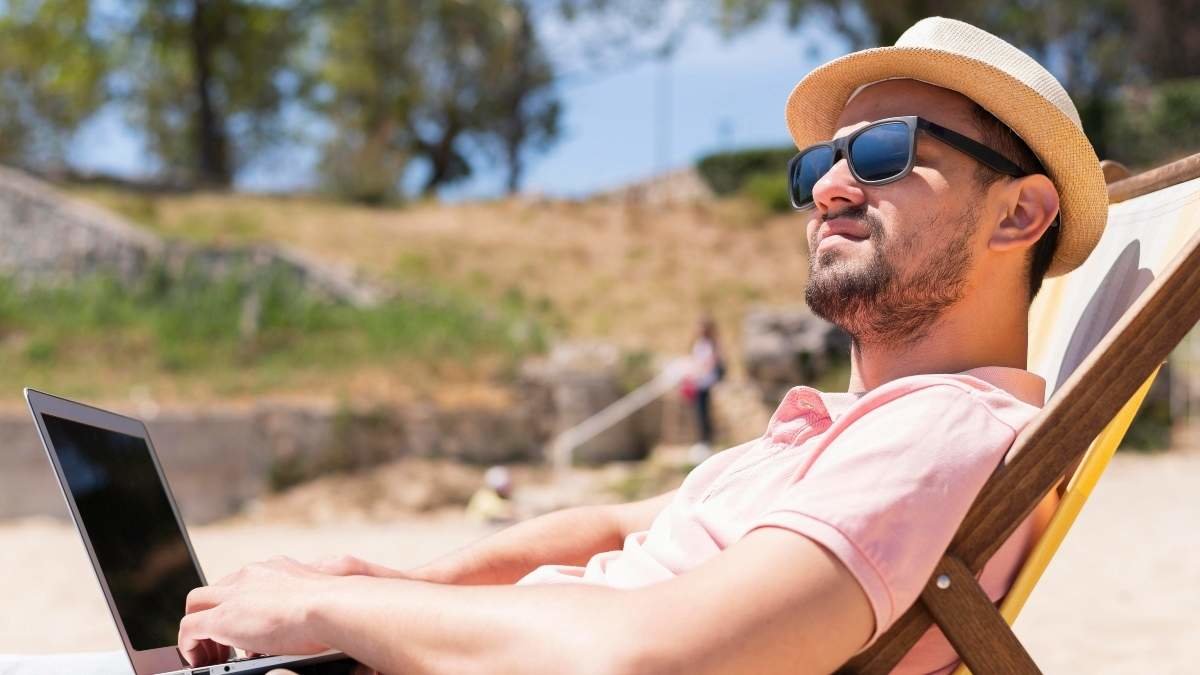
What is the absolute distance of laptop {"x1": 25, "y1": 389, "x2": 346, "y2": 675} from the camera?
5.57 feet

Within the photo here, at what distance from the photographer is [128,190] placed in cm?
1841

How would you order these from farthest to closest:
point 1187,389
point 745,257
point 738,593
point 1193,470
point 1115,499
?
point 745,257, point 1187,389, point 1193,470, point 1115,499, point 738,593

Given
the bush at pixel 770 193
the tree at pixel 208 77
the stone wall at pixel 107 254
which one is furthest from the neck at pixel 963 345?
the tree at pixel 208 77

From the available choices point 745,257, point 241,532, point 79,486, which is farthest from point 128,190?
point 79,486

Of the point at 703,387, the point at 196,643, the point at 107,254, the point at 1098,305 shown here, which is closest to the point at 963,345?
the point at 1098,305

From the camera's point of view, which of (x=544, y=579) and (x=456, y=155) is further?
(x=456, y=155)

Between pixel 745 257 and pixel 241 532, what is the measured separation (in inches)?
383

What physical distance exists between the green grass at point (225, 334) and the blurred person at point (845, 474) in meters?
9.12

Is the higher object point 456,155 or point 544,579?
point 456,155

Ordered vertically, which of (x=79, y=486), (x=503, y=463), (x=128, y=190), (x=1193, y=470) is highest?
(x=128, y=190)

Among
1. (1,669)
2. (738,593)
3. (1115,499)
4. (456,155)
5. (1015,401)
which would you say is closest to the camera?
(738,593)

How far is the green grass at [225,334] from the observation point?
426 inches

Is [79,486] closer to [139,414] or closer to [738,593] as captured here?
[738,593]

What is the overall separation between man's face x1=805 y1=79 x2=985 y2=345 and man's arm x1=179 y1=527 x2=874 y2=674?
1.67ft
